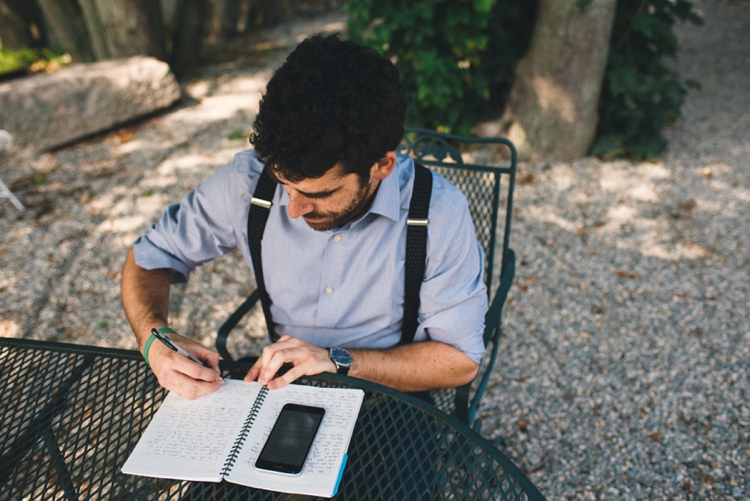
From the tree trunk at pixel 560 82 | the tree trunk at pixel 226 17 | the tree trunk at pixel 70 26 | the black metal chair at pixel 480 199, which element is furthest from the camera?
the tree trunk at pixel 226 17

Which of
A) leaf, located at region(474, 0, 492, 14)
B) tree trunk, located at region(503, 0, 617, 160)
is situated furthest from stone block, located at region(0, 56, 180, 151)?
tree trunk, located at region(503, 0, 617, 160)

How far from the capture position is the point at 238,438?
1252 mm

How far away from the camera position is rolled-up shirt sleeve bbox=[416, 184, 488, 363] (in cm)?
157

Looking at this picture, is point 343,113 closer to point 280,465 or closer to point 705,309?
point 280,465

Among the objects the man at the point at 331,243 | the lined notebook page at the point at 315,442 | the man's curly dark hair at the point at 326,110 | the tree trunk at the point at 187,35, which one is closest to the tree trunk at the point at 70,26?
the tree trunk at the point at 187,35

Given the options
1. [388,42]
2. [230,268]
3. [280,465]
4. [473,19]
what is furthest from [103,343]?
[473,19]

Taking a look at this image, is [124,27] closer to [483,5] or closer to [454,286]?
[483,5]

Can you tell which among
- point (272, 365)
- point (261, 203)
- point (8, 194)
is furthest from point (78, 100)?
point (272, 365)

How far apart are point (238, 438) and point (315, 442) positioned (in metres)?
0.21

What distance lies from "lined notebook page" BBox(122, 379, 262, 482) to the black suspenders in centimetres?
51

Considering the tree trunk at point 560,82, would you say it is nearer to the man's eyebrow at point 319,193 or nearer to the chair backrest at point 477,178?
the chair backrest at point 477,178

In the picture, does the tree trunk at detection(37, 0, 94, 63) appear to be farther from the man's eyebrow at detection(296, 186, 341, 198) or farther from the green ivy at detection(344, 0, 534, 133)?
the man's eyebrow at detection(296, 186, 341, 198)

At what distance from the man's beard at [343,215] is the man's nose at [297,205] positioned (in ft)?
0.21

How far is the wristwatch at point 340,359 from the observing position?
1.51m
